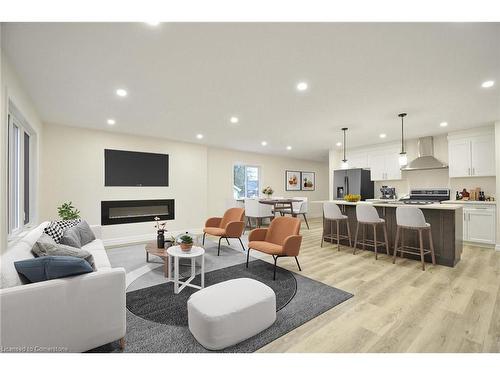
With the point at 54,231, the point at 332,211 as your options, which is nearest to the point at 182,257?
the point at 54,231

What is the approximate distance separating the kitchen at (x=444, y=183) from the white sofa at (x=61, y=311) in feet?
13.8

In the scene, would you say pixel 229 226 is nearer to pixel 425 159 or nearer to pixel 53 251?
pixel 53 251

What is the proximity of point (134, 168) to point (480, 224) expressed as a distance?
7746mm

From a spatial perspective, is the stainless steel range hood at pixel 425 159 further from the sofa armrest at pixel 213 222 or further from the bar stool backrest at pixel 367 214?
the sofa armrest at pixel 213 222

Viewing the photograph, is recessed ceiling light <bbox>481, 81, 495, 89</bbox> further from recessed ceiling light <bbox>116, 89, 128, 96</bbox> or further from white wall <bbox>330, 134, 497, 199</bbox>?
recessed ceiling light <bbox>116, 89, 128, 96</bbox>

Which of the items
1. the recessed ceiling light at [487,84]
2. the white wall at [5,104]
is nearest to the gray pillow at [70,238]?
the white wall at [5,104]

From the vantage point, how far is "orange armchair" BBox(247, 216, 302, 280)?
3.05 meters

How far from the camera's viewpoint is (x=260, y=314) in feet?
6.14

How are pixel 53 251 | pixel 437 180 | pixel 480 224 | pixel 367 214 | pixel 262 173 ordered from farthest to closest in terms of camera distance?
pixel 262 173 → pixel 437 180 → pixel 480 224 → pixel 367 214 → pixel 53 251

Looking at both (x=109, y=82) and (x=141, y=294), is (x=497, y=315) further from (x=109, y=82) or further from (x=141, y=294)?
(x=109, y=82)

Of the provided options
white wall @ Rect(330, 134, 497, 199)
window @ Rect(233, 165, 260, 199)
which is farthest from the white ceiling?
window @ Rect(233, 165, 260, 199)

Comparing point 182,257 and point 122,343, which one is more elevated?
point 182,257

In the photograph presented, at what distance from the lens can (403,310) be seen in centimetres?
224
